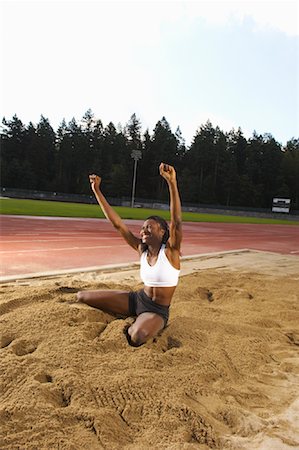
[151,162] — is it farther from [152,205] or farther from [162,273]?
[162,273]

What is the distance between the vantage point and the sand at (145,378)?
7.31ft

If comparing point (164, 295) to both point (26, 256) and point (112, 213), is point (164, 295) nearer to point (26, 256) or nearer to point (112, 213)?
point (112, 213)

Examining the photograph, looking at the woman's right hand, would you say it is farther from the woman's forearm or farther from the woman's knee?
the woman's knee

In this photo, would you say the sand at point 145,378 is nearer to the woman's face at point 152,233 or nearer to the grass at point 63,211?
the woman's face at point 152,233

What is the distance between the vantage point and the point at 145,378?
9.11 ft

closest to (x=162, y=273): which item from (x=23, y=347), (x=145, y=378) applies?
(x=145, y=378)

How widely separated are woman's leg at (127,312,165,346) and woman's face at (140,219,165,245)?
2.22 ft

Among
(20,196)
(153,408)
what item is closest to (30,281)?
(153,408)

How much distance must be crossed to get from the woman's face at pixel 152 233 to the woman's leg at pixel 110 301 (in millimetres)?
693

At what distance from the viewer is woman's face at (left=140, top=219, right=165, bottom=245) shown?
373 cm

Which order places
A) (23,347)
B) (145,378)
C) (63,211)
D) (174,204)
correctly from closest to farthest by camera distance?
(145,378) → (23,347) → (174,204) → (63,211)

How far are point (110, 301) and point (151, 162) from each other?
80.3m

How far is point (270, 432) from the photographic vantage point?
2359 mm

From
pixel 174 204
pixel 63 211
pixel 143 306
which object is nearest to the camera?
pixel 174 204
